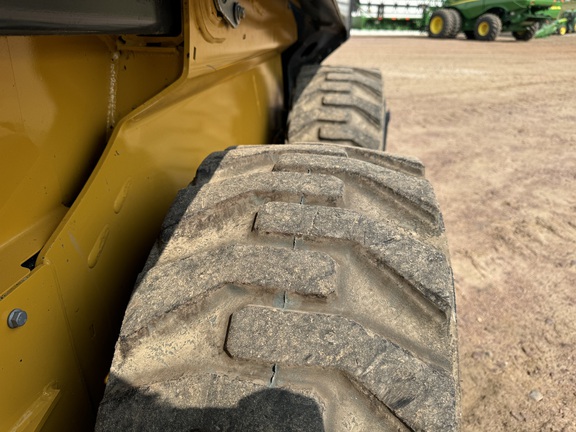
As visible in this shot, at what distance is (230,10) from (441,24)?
17093 millimetres

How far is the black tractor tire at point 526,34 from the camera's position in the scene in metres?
14.9

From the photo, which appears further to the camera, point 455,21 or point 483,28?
point 455,21

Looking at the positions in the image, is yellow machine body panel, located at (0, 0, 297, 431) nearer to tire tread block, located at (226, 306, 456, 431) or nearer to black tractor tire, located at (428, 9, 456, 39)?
tire tread block, located at (226, 306, 456, 431)

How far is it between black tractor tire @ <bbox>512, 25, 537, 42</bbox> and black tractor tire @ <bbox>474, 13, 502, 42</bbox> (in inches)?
35.8

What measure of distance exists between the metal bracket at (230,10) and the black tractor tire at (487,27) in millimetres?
15462

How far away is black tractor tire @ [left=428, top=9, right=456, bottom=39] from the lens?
15973 millimetres

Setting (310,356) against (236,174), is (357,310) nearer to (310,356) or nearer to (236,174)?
(310,356)

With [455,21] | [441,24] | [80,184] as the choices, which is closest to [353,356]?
[80,184]

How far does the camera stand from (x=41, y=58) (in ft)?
2.83

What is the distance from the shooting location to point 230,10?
1145mm

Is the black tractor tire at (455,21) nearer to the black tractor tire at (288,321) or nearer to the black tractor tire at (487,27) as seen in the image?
the black tractor tire at (487,27)

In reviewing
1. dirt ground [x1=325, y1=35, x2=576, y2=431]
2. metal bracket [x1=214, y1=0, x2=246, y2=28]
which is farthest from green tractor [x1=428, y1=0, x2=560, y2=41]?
metal bracket [x1=214, y1=0, x2=246, y2=28]

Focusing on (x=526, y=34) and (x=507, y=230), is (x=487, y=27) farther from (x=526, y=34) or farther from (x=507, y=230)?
(x=507, y=230)

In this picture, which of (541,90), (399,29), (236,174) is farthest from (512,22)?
(236,174)
